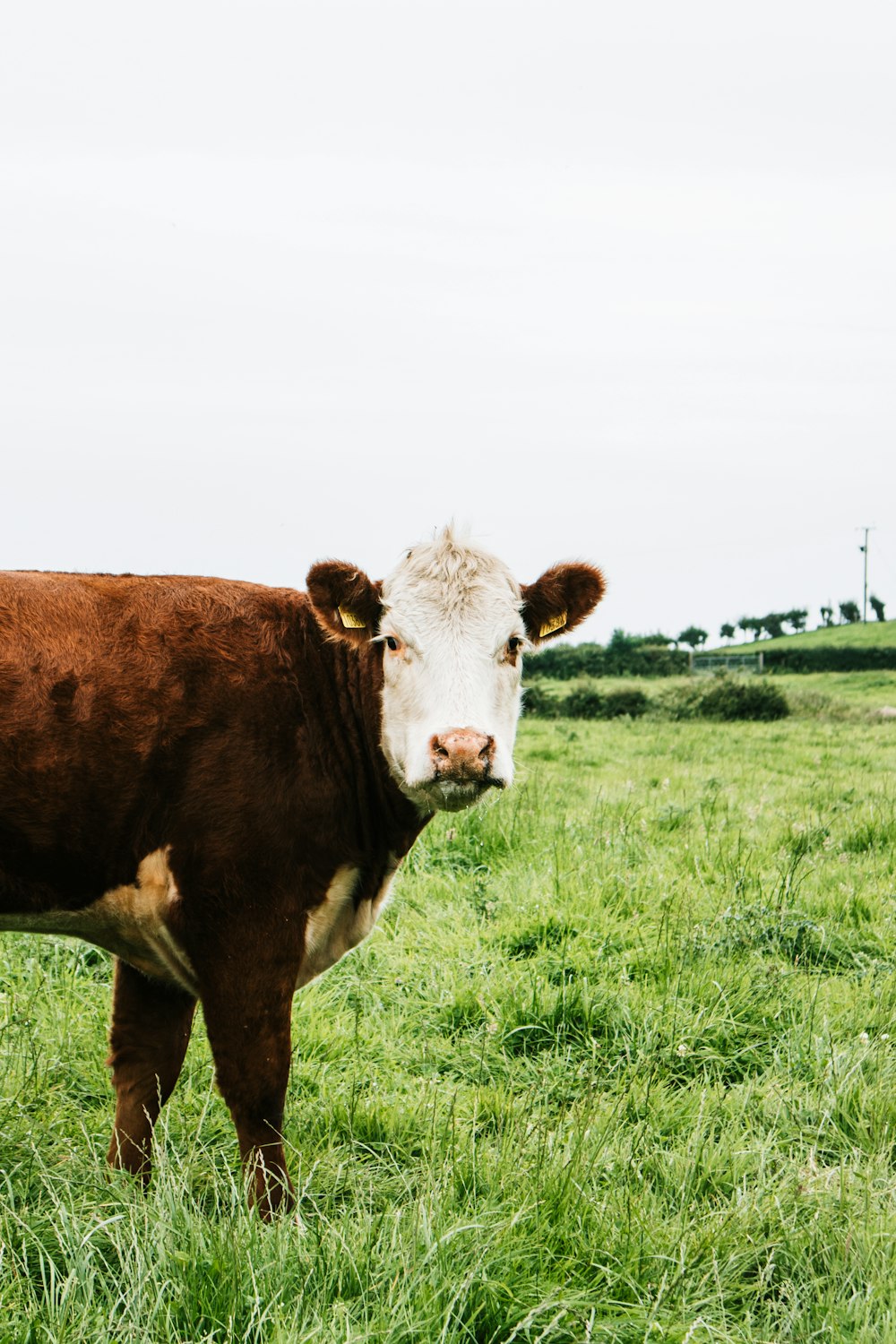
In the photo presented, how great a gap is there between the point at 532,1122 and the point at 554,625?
1802 millimetres

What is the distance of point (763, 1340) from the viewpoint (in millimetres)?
2859

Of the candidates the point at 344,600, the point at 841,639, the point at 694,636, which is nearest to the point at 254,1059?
the point at 344,600

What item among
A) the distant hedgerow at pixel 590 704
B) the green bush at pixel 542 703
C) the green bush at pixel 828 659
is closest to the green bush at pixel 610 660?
the green bush at pixel 828 659

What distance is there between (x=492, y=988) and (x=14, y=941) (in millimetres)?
2497

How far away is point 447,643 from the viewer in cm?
379

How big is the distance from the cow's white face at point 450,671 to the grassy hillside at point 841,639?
45.1 m

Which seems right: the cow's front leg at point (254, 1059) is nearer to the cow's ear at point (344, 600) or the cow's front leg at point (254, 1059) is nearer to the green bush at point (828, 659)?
the cow's ear at point (344, 600)

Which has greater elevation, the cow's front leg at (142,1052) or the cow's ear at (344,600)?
the cow's ear at (344,600)

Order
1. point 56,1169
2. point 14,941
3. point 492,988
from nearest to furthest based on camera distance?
1. point 56,1169
2. point 492,988
3. point 14,941

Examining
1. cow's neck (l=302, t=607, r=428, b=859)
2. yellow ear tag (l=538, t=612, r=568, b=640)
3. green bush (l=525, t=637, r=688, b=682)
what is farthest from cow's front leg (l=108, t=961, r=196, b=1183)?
green bush (l=525, t=637, r=688, b=682)

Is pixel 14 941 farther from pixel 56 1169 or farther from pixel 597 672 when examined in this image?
pixel 597 672

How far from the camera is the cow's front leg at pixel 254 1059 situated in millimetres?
3600

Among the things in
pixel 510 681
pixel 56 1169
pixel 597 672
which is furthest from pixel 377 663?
pixel 597 672

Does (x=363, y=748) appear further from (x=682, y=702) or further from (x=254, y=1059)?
(x=682, y=702)
